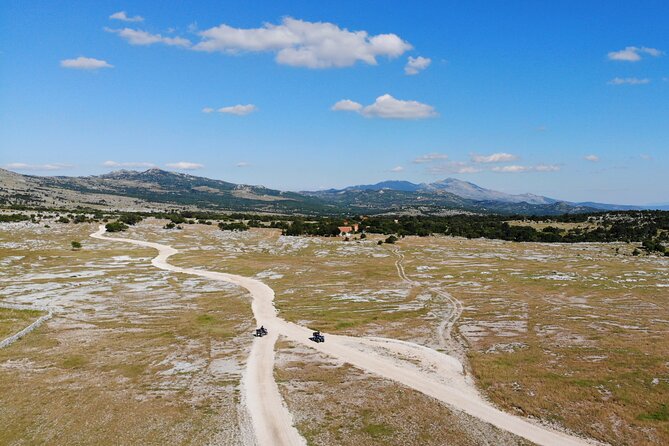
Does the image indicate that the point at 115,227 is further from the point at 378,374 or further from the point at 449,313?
the point at 378,374

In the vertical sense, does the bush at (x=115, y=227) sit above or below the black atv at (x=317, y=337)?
above

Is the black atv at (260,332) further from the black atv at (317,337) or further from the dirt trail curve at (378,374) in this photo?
the black atv at (317,337)

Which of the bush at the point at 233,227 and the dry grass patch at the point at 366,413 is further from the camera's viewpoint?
the bush at the point at 233,227

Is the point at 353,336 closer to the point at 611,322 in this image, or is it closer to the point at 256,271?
the point at 611,322

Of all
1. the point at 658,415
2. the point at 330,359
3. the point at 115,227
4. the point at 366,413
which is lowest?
the point at 330,359

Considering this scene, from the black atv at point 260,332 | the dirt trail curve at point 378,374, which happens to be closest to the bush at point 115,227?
the dirt trail curve at point 378,374

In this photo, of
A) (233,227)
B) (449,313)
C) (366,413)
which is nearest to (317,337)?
(366,413)

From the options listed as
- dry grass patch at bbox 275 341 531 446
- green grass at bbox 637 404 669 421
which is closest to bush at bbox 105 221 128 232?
dry grass patch at bbox 275 341 531 446
